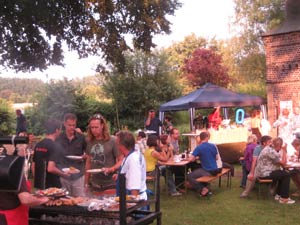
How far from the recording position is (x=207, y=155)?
9.14 meters

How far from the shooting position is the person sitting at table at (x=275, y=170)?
8.37 metres

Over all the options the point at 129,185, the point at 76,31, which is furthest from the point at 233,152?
the point at 129,185

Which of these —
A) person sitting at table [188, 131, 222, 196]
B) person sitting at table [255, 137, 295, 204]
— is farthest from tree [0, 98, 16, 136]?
person sitting at table [255, 137, 295, 204]

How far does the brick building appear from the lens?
17.0m

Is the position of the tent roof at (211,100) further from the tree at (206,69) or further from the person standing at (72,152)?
the tree at (206,69)

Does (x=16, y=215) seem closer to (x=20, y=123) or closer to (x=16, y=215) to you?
(x=16, y=215)

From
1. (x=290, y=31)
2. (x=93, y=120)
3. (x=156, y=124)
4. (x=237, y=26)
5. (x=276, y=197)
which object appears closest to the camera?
(x=93, y=120)

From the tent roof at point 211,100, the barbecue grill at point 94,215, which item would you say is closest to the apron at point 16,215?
the barbecue grill at point 94,215

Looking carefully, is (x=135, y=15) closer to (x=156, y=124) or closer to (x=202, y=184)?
(x=156, y=124)

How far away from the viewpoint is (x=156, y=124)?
15344mm

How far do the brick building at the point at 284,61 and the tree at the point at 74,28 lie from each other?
5.31 meters

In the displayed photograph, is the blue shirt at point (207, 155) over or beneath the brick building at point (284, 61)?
beneath

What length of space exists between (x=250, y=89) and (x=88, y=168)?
25908mm

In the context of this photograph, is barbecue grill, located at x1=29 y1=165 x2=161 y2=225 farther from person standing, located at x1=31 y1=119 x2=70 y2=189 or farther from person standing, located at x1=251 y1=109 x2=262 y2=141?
person standing, located at x1=251 y1=109 x2=262 y2=141
